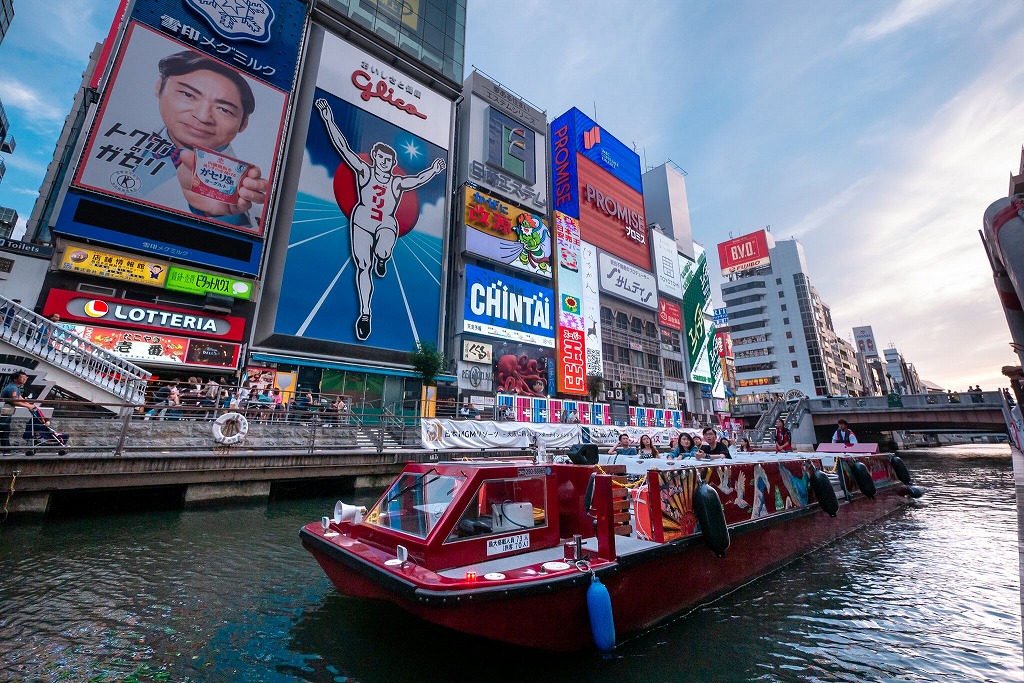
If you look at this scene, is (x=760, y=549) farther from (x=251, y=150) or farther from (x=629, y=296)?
(x=629, y=296)

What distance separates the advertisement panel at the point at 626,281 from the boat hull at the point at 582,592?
135ft

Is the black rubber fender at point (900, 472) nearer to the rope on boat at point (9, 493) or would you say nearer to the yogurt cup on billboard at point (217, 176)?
the rope on boat at point (9, 493)

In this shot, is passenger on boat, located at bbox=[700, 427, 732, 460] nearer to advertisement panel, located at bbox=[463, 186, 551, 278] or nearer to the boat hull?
the boat hull

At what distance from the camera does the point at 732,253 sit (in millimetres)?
84312

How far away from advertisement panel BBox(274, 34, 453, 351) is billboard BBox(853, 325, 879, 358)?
119 metres

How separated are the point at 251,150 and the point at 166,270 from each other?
339 inches

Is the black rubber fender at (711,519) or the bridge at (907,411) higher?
the bridge at (907,411)

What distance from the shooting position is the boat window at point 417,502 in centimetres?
494

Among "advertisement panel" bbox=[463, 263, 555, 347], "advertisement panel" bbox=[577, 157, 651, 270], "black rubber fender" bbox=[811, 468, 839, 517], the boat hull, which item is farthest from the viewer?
"advertisement panel" bbox=[577, 157, 651, 270]

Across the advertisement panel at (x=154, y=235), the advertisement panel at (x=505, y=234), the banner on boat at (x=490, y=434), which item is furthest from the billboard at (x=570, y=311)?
the advertisement panel at (x=154, y=235)

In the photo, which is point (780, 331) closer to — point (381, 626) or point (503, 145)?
point (503, 145)

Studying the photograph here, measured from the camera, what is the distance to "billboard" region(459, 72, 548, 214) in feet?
127

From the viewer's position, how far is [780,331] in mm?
77438

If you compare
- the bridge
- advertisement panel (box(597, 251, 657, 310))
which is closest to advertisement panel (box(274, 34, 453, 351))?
advertisement panel (box(597, 251, 657, 310))
